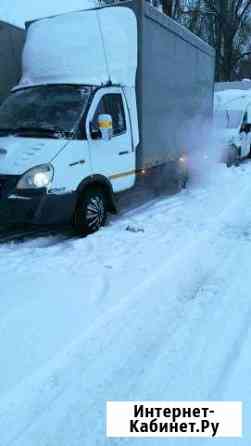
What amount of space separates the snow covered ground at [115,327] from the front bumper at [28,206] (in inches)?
16.4

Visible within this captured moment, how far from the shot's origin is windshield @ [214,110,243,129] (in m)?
13.9

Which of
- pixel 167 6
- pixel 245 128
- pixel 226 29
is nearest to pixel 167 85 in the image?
pixel 245 128

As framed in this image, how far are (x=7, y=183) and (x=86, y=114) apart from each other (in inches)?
62.5

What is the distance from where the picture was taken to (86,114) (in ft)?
20.1

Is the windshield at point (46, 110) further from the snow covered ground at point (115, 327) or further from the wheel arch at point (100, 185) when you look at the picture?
the snow covered ground at point (115, 327)

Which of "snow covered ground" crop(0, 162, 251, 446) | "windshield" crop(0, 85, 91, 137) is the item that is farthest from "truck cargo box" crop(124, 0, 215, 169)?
"snow covered ground" crop(0, 162, 251, 446)

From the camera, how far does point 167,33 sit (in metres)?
7.93

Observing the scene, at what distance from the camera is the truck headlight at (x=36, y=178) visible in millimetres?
Result: 5551

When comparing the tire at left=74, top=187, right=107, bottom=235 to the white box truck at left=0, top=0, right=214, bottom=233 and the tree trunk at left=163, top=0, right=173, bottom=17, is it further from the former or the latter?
the tree trunk at left=163, top=0, right=173, bottom=17

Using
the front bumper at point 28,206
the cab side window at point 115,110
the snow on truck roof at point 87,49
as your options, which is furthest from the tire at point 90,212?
the snow on truck roof at point 87,49

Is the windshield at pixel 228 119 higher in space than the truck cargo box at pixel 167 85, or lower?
higher

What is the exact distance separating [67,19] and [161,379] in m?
6.07

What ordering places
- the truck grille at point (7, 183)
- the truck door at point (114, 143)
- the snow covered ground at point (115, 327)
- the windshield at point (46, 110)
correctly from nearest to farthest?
1. the snow covered ground at point (115, 327)
2. the truck grille at point (7, 183)
3. the windshield at point (46, 110)
4. the truck door at point (114, 143)

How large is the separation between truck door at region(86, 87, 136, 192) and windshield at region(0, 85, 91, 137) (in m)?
0.25
